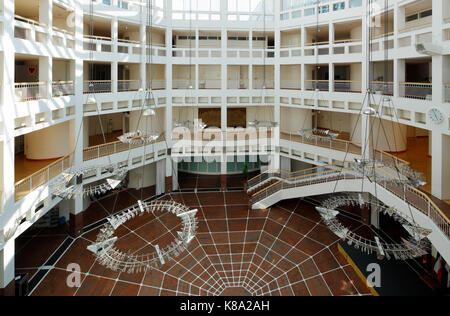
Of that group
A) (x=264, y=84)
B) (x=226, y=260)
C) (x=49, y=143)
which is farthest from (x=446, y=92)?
(x=49, y=143)

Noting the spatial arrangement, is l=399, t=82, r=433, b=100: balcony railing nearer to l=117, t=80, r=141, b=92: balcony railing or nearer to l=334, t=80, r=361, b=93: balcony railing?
l=334, t=80, r=361, b=93: balcony railing

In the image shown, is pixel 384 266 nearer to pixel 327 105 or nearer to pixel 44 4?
pixel 327 105

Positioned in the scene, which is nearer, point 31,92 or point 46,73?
point 31,92

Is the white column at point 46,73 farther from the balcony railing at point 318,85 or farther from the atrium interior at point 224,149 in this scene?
the balcony railing at point 318,85

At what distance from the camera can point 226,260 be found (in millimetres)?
15688

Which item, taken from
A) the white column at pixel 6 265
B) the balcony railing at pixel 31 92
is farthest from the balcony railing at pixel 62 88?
the white column at pixel 6 265

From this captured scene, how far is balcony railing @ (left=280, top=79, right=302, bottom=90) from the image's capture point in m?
25.1

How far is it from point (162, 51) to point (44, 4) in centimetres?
894

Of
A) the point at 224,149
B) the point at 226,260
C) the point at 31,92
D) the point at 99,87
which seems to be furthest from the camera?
the point at 224,149

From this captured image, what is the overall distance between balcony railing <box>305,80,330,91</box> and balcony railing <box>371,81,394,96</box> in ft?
10.4

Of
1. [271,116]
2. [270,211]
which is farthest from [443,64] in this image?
[271,116]

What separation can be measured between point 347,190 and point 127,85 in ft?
48.9

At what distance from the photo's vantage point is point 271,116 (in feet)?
86.1

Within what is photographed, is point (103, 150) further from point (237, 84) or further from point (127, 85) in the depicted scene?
point (237, 84)
